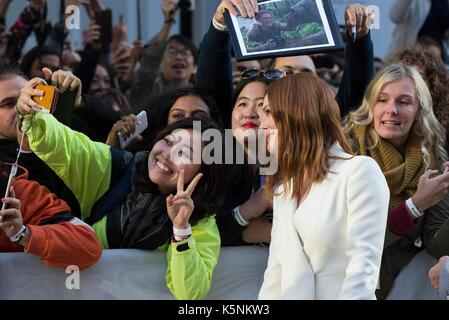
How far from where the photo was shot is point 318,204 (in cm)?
299

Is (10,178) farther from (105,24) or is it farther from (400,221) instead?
(105,24)

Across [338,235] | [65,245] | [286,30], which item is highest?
[286,30]

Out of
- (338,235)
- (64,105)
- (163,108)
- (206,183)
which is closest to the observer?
(338,235)

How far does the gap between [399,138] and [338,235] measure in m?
1.16

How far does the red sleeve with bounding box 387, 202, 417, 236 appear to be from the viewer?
3.68 m

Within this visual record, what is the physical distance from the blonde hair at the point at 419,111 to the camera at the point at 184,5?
2141 mm

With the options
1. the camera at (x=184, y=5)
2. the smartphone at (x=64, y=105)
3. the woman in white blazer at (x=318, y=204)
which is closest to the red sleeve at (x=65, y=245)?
the smartphone at (x=64, y=105)

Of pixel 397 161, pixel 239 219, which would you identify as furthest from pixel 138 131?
pixel 397 161

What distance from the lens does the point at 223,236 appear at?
3.72 meters

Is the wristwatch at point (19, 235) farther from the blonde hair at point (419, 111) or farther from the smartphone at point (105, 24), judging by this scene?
the smartphone at point (105, 24)

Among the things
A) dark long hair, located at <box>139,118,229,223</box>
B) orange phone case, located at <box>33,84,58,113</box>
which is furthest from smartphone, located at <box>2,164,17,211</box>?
dark long hair, located at <box>139,118,229,223</box>
